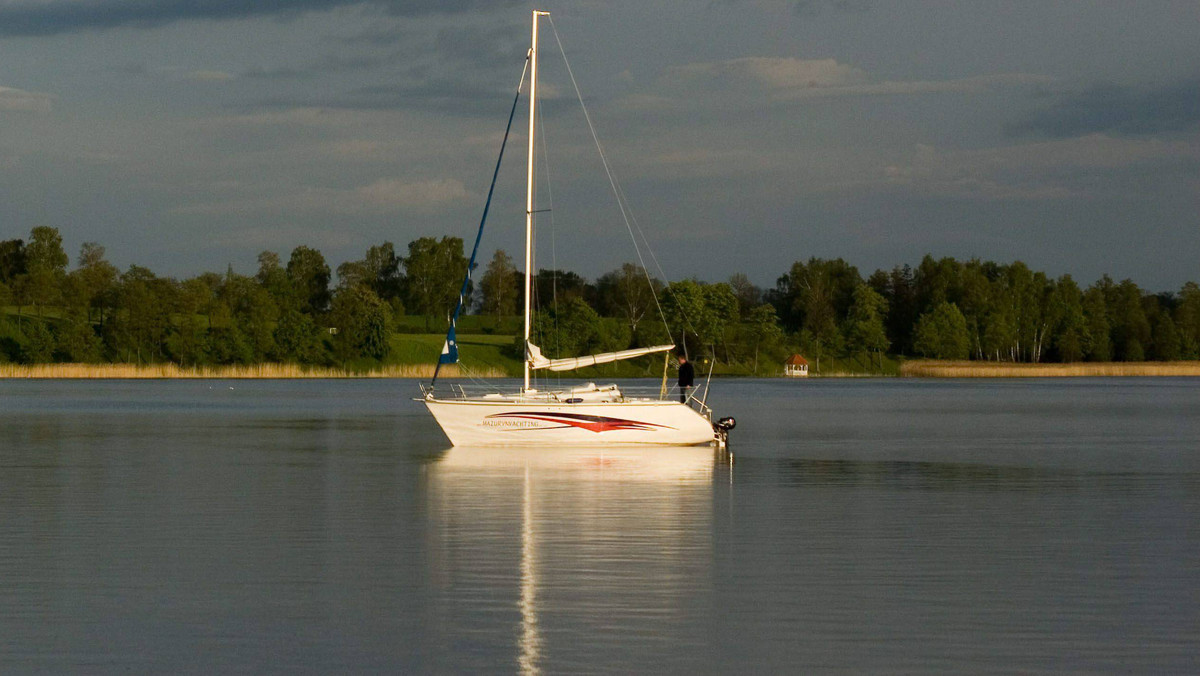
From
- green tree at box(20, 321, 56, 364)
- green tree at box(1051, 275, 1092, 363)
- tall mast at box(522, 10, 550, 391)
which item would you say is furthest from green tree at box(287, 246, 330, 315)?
tall mast at box(522, 10, 550, 391)

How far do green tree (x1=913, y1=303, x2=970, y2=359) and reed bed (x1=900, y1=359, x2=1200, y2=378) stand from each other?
864 centimetres

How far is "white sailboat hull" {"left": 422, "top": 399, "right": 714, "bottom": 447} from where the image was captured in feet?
118

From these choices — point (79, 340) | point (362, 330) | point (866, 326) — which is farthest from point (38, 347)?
point (866, 326)

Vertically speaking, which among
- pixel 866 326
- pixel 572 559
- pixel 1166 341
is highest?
pixel 866 326

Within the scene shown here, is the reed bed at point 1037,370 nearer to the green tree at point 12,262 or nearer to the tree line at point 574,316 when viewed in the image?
the tree line at point 574,316

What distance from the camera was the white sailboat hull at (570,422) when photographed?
35.9 metres

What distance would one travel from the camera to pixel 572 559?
16.9 meters

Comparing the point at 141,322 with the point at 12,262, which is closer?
the point at 141,322

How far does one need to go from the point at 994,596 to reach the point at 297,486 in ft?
50.5

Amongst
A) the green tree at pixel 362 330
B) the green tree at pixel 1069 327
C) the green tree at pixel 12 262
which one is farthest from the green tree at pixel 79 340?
the green tree at pixel 1069 327

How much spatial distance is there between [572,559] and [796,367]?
147 meters

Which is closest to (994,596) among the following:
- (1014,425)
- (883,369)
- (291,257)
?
(1014,425)

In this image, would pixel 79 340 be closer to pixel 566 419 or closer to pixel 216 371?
pixel 216 371

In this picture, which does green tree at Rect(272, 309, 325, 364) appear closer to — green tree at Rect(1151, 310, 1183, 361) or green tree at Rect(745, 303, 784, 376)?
green tree at Rect(745, 303, 784, 376)
